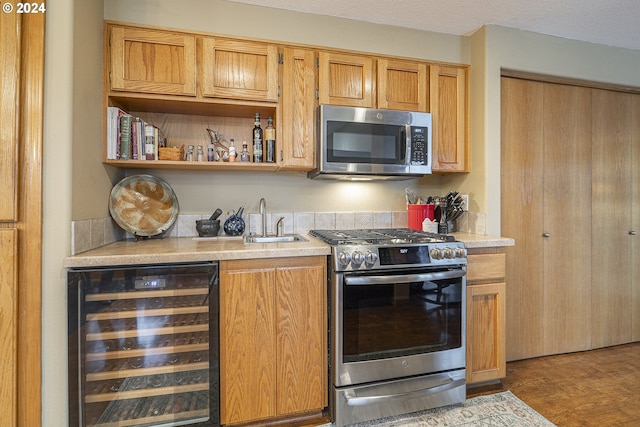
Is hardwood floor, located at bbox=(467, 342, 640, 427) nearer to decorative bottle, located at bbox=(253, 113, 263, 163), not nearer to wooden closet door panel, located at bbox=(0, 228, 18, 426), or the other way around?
decorative bottle, located at bbox=(253, 113, 263, 163)

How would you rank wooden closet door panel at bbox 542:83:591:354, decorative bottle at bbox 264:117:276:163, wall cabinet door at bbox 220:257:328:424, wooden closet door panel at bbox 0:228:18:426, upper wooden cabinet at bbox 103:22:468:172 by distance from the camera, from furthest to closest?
wooden closet door panel at bbox 542:83:591:354 < decorative bottle at bbox 264:117:276:163 < upper wooden cabinet at bbox 103:22:468:172 < wall cabinet door at bbox 220:257:328:424 < wooden closet door panel at bbox 0:228:18:426

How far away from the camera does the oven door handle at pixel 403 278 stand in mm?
1653

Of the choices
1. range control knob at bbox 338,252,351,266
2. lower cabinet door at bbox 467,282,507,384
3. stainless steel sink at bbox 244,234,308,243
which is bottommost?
lower cabinet door at bbox 467,282,507,384

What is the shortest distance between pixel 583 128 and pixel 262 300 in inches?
116

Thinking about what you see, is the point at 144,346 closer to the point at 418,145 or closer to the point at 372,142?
the point at 372,142

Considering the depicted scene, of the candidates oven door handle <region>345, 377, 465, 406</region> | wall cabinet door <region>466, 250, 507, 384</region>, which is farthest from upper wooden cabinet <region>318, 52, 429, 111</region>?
oven door handle <region>345, 377, 465, 406</region>

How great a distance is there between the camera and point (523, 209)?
2.46 meters

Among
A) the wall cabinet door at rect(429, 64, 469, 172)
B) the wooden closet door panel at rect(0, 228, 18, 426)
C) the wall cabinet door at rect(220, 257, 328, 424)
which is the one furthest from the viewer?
the wall cabinet door at rect(429, 64, 469, 172)

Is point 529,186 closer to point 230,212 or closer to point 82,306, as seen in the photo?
point 230,212

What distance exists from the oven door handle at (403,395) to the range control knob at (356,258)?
2.32 ft

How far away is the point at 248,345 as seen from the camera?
1.63 metres

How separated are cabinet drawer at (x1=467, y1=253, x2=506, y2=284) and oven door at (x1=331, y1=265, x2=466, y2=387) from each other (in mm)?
130

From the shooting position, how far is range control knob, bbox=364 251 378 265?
1687 mm

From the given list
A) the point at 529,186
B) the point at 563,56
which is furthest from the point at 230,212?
the point at 563,56
